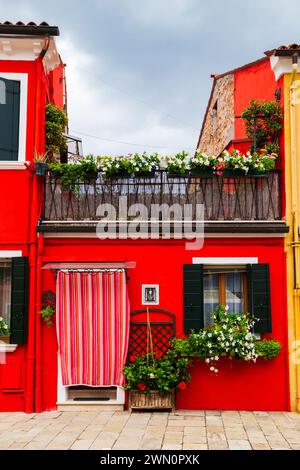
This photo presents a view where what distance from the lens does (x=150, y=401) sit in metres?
8.83

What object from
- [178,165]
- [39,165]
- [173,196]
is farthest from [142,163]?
[39,165]

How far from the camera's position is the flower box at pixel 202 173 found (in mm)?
9742

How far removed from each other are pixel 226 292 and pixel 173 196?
7.17 feet

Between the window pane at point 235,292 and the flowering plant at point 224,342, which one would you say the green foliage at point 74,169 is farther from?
the flowering plant at point 224,342

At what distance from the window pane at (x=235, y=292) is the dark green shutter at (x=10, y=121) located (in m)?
4.91

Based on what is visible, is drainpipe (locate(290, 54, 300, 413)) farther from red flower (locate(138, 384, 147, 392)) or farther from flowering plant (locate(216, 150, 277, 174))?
red flower (locate(138, 384, 147, 392))

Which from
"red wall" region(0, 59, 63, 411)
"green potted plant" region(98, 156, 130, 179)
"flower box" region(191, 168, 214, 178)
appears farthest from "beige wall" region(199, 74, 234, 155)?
"red wall" region(0, 59, 63, 411)

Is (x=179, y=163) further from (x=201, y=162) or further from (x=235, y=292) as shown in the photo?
Answer: (x=235, y=292)

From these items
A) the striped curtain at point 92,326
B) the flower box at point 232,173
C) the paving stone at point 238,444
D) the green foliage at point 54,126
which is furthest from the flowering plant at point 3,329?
Result: the flower box at point 232,173

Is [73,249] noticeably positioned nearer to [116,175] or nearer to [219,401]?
[116,175]

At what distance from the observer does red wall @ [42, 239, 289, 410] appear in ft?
30.1

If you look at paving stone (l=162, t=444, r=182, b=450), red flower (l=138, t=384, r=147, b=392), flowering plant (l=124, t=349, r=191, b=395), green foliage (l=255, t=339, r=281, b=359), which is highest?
green foliage (l=255, t=339, r=281, b=359)

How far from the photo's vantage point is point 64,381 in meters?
9.17

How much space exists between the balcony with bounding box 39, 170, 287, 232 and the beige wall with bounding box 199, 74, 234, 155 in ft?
16.6
